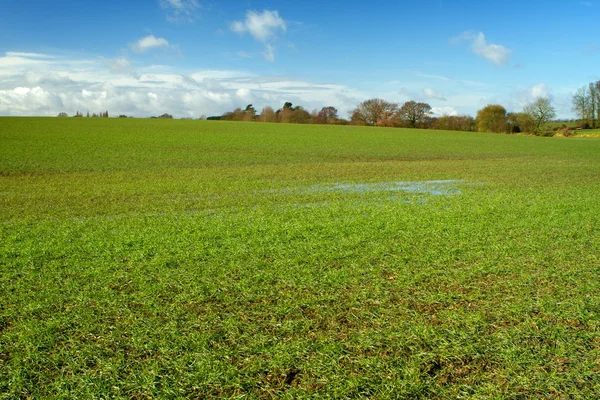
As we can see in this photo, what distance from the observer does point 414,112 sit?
73.0 m

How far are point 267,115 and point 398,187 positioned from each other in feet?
208

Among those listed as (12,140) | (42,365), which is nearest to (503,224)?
(42,365)

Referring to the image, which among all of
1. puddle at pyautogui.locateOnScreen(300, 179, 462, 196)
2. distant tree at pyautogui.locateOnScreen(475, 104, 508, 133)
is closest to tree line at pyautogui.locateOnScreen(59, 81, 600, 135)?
distant tree at pyautogui.locateOnScreen(475, 104, 508, 133)

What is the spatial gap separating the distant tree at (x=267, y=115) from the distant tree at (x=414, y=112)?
20655 mm

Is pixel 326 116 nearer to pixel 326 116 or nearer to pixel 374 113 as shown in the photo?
pixel 326 116

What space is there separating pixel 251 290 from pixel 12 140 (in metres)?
29.8

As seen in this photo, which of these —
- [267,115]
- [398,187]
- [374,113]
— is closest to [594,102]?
[374,113]

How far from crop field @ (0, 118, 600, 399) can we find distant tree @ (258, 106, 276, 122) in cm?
6443

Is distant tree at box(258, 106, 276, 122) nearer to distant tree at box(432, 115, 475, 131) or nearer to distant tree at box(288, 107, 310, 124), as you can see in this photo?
distant tree at box(288, 107, 310, 124)

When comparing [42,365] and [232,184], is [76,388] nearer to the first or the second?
[42,365]

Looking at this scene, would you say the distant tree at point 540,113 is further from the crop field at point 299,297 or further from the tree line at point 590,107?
the crop field at point 299,297

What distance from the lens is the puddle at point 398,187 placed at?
1414 centimetres

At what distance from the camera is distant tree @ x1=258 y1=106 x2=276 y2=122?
247 feet

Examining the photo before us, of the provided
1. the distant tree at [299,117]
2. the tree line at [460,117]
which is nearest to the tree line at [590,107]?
the tree line at [460,117]
